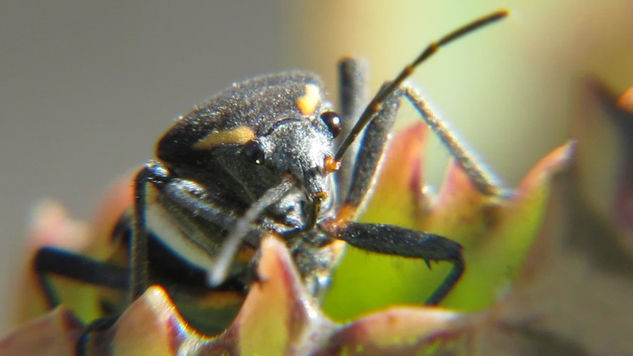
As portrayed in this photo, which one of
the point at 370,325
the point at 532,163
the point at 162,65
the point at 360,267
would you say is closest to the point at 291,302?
the point at 370,325

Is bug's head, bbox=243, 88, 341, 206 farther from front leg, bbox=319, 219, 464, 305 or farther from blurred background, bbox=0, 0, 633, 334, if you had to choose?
blurred background, bbox=0, 0, 633, 334

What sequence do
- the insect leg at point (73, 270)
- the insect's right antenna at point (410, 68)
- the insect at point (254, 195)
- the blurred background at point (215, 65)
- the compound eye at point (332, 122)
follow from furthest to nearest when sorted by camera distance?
the blurred background at point (215, 65), the insect leg at point (73, 270), the compound eye at point (332, 122), the insect at point (254, 195), the insect's right antenna at point (410, 68)

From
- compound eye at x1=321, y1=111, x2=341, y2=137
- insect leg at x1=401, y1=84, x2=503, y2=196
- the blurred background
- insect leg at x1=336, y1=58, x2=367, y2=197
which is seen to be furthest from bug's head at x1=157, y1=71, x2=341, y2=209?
the blurred background

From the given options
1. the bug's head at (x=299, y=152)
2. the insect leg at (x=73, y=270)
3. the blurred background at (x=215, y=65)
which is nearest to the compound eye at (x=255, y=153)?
the bug's head at (x=299, y=152)

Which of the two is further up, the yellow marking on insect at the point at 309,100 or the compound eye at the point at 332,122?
the yellow marking on insect at the point at 309,100

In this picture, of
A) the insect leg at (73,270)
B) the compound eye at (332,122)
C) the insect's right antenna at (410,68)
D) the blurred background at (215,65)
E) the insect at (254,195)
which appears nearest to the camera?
the insect's right antenna at (410,68)

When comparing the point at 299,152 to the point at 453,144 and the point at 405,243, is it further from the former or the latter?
the point at 453,144

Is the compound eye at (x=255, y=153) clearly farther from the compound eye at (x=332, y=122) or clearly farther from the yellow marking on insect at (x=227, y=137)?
the compound eye at (x=332, y=122)
